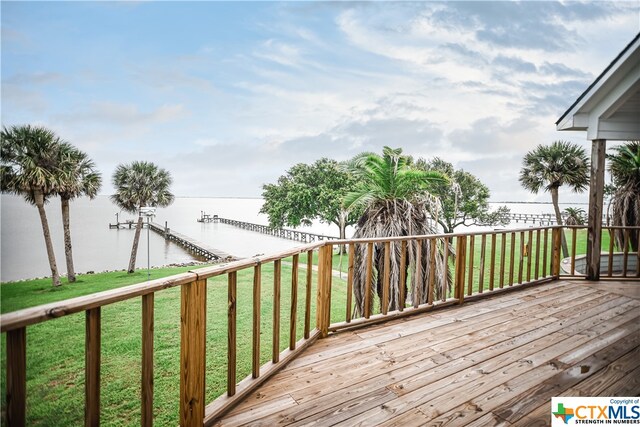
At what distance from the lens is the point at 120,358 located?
556 cm

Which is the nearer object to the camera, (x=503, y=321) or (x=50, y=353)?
(x=503, y=321)

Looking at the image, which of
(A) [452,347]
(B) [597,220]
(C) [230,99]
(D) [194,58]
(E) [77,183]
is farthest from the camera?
(C) [230,99]

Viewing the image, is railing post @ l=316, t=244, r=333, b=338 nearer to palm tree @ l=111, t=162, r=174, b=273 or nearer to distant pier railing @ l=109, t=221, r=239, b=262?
distant pier railing @ l=109, t=221, r=239, b=262

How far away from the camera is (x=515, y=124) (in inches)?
804

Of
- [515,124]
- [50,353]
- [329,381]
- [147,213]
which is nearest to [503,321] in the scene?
[329,381]

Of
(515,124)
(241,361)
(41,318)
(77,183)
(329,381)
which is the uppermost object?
(515,124)

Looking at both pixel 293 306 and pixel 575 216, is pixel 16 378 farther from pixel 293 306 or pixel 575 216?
pixel 575 216

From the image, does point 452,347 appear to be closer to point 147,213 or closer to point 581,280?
point 581,280

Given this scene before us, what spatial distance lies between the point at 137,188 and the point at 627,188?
2493 centimetres

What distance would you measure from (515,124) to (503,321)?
21.2 meters

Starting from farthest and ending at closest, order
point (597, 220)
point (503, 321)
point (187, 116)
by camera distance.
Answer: point (187, 116)
point (597, 220)
point (503, 321)

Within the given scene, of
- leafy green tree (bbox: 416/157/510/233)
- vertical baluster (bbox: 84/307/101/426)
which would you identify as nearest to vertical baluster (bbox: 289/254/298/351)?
vertical baluster (bbox: 84/307/101/426)

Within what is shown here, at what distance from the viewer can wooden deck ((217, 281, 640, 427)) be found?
71.9 inches
